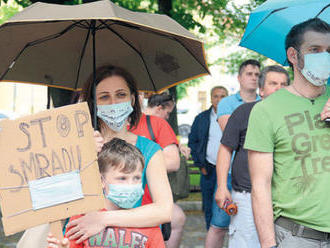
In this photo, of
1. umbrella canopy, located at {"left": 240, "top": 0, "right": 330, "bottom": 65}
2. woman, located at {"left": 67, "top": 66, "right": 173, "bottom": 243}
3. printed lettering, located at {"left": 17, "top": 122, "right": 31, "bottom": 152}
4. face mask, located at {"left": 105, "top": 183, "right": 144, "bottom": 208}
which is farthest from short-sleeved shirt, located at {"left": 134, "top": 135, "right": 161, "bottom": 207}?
umbrella canopy, located at {"left": 240, "top": 0, "right": 330, "bottom": 65}

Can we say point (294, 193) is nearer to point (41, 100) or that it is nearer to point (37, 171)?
point (37, 171)

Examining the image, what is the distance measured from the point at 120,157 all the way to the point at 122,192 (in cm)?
19

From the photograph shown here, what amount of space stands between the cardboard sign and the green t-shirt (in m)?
0.94

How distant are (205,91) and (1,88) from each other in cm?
2053

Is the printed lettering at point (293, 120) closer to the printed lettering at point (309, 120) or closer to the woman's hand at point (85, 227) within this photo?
the printed lettering at point (309, 120)

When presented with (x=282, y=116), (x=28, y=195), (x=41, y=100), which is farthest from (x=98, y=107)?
(x=41, y=100)

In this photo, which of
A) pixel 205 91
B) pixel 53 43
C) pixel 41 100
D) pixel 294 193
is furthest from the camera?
pixel 205 91

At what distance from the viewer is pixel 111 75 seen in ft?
10.9

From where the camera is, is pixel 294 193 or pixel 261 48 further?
pixel 261 48

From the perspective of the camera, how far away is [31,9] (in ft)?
9.92

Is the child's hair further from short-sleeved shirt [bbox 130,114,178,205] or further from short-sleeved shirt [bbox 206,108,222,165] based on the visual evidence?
short-sleeved shirt [bbox 206,108,222,165]

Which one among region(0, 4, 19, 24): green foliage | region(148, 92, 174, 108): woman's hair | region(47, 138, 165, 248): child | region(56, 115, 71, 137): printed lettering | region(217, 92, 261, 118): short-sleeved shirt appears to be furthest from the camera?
region(0, 4, 19, 24): green foliage

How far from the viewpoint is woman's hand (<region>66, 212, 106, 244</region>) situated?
2670 millimetres

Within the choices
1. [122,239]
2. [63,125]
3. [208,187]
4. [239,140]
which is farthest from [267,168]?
[208,187]
